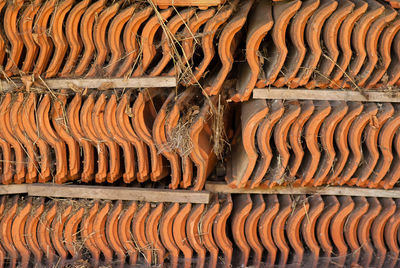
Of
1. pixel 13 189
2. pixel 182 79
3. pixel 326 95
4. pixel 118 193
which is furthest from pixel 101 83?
pixel 326 95

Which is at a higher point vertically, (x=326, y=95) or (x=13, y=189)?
(x=326, y=95)

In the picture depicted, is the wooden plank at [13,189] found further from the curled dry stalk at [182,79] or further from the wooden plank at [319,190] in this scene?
the wooden plank at [319,190]

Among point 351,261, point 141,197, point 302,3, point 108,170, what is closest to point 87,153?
point 108,170

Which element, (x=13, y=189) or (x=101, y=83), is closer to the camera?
(x=101, y=83)

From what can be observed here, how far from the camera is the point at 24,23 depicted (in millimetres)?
3322

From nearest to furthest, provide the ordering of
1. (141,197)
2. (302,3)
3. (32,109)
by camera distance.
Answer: (302,3), (32,109), (141,197)

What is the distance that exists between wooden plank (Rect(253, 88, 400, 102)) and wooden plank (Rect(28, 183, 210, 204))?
0.92 metres

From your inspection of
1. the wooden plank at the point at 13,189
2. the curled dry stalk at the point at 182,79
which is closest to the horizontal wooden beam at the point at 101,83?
the curled dry stalk at the point at 182,79

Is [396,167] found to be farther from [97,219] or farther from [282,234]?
[97,219]

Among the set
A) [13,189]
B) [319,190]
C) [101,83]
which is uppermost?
[101,83]

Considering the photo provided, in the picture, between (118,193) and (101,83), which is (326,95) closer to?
(101,83)

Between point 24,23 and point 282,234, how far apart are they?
8.28ft

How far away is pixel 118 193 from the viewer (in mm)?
3703

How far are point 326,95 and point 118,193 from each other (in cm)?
177
